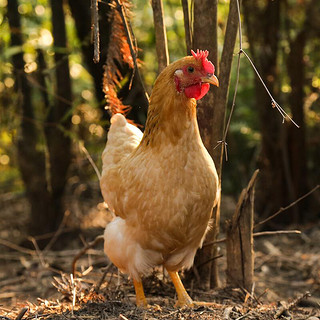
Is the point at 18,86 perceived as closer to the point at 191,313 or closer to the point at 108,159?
the point at 108,159

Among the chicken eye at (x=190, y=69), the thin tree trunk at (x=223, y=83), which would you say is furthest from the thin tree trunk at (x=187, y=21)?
the chicken eye at (x=190, y=69)

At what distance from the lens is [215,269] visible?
4469 millimetres

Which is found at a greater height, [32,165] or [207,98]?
[207,98]

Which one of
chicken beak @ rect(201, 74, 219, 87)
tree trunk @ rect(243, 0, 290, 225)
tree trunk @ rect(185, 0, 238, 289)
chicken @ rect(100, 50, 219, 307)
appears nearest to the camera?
chicken beak @ rect(201, 74, 219, 87)

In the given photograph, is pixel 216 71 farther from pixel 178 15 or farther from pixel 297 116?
pixel 178 15

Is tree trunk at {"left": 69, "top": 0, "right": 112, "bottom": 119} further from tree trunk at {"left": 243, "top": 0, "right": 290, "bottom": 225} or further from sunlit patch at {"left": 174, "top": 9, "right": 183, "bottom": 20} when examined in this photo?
sunlit patch at {"left": 174, "top": 9, "right": 183, "bottom": 20}

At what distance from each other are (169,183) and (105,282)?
1.95 meters

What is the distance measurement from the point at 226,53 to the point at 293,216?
407 cm

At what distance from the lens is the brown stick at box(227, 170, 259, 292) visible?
13.6 feet

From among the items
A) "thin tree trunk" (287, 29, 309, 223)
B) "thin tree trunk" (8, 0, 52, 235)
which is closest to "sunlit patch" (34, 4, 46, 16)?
"thin tree trunk" (8, 0, 52, 235)

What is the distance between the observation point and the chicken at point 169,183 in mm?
→ 3502

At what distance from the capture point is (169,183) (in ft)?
11.5

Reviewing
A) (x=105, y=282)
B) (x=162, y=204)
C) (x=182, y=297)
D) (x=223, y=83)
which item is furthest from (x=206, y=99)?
(x=105, y=282)

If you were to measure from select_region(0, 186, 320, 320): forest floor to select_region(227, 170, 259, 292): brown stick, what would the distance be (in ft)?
0.38
